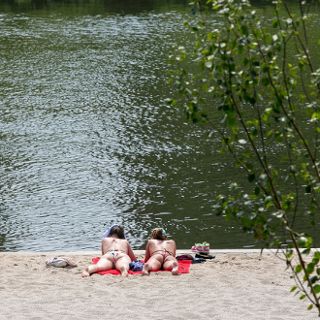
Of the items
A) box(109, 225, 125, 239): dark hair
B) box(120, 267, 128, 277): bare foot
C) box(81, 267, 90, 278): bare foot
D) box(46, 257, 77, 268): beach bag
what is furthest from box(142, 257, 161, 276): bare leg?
box(109, 225, 125, 239): dark hair

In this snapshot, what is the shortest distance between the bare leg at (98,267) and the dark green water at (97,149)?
9.41 ft

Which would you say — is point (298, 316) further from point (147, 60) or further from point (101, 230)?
point (147, 60)

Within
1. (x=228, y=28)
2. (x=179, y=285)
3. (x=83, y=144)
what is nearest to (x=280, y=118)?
(x=228, y=28)

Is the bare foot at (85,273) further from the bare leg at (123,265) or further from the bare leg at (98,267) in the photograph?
the bare leg at (123,265)

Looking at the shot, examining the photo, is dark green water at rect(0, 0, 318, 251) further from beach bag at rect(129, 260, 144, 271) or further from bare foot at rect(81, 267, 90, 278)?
bare foot at rect(81, 267, 90, 278)

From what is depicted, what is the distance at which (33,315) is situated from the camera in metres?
9.22

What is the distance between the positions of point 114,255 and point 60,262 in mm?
720

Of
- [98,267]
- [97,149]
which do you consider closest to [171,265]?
[98,267]

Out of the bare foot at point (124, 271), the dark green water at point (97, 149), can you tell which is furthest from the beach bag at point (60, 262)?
the dark green water at point (97, 149)

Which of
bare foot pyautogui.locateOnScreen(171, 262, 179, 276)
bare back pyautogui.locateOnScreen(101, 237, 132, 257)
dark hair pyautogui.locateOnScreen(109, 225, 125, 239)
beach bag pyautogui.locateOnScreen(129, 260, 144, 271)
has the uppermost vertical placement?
dark hair pyautogui.locateOnScreen(109, 225, 125, 239)

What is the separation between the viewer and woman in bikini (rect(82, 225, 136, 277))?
1108 centimetres

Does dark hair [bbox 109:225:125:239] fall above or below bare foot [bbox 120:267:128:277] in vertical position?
above

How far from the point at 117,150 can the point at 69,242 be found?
6.44 metres

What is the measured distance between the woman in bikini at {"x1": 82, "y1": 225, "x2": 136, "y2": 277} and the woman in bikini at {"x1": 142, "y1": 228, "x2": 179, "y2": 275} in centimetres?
27
